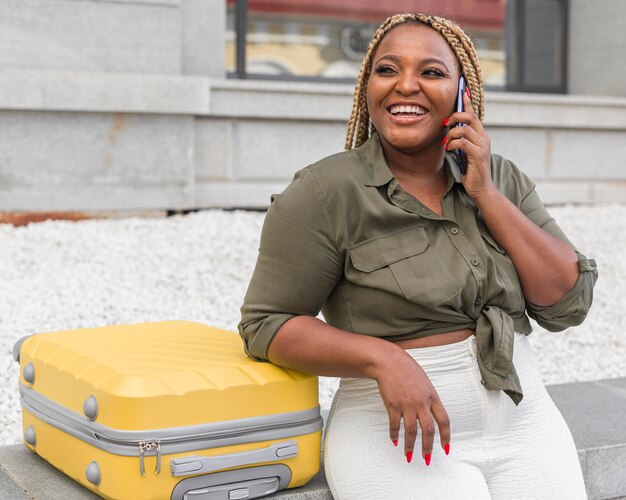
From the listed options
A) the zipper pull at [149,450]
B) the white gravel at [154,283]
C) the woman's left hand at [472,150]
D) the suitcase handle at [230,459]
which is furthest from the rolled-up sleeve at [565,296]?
the white gravel at [154,283]

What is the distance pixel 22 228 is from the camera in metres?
6.67

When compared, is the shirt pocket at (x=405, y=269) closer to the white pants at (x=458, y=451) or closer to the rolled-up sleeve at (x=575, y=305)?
the white pants at (x=458, y=451)

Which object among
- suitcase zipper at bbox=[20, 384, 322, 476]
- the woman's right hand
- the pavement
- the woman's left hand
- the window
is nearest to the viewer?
the woman's right hand

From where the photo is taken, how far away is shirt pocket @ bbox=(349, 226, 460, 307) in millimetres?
2418

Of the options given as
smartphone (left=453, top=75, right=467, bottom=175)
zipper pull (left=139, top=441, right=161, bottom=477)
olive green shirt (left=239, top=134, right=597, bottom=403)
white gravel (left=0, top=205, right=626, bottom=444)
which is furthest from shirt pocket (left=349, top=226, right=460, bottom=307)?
white gravel (left=0, top=205, right=626, bottom=444)

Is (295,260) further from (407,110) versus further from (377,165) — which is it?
(407,110)

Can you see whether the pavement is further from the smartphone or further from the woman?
the smartphone

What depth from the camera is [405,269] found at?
2447mm

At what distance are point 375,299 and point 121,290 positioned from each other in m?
3.24

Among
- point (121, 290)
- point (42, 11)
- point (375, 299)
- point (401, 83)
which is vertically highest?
point (42, 11)

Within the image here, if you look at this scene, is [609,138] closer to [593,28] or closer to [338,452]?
[593,28]

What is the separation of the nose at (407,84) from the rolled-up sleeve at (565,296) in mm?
447

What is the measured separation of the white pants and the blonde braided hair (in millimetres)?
679

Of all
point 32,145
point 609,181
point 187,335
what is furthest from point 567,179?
point 187,335
